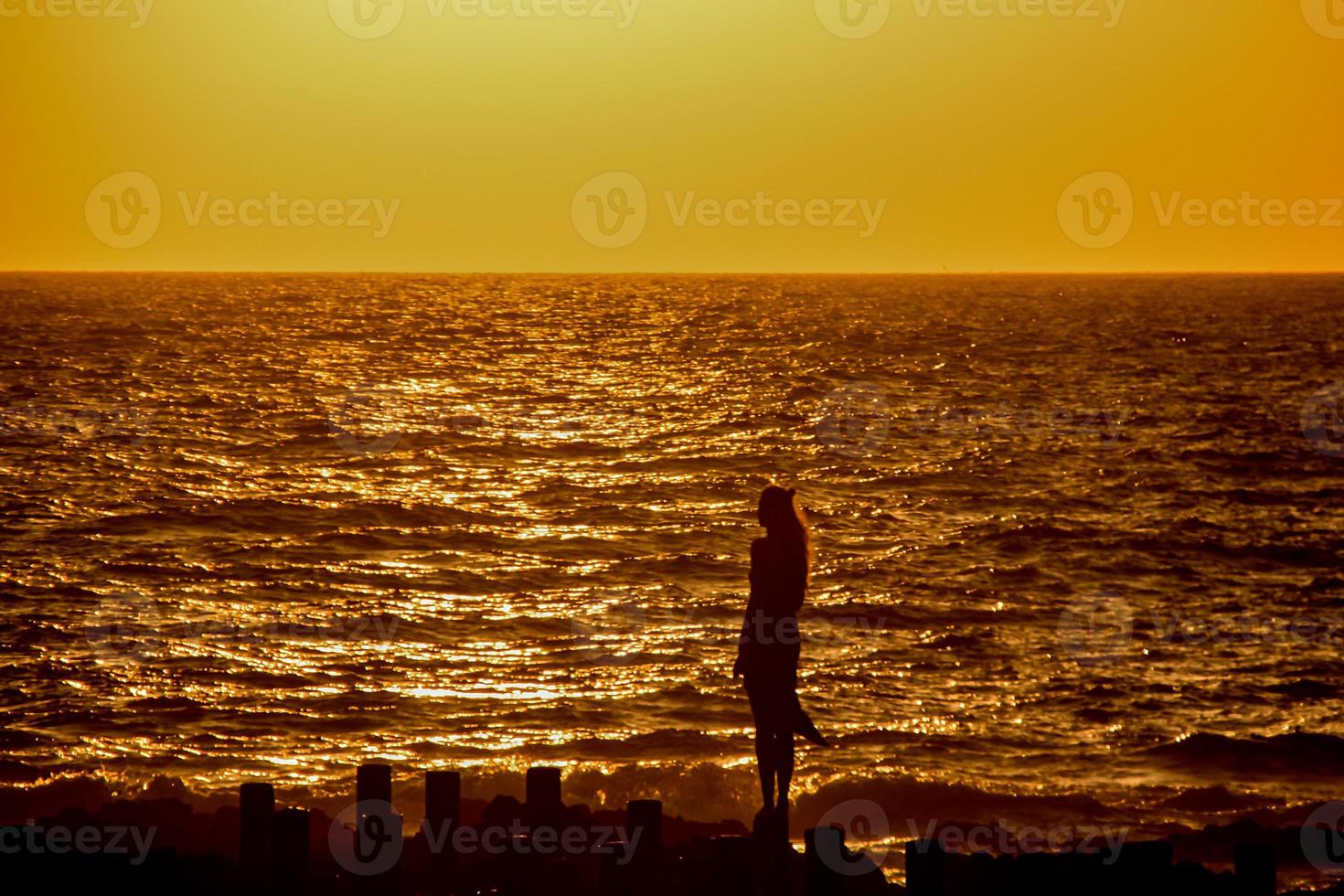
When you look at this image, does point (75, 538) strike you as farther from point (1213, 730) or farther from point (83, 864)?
point (83, 864)

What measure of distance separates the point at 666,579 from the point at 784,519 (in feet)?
53.5

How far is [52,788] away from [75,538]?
1499 centimetres

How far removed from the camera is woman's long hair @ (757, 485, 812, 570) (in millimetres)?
9062

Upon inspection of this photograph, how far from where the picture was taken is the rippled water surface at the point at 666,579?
16828mm

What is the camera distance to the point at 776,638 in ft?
29.8

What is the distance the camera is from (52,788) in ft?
47.2

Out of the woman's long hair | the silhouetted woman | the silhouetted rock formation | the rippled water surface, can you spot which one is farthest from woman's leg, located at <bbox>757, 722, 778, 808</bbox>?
the rippled water surface

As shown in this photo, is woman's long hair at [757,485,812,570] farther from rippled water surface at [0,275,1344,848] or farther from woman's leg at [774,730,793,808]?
rippled water surface at [0,275,1344,848]

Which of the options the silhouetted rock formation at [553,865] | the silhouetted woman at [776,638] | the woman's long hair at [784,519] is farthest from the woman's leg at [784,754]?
the silhouetted rock formation at [553,865]

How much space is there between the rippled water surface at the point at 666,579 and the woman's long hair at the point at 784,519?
5802 mm

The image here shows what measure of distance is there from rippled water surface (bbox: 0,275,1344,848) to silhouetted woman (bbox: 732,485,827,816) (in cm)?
545

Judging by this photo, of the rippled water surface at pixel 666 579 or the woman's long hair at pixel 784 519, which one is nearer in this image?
the woman's long hair at pixel 784 519

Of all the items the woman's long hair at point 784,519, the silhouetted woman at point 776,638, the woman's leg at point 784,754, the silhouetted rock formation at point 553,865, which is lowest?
the silhouetted rock formation at point 553,865

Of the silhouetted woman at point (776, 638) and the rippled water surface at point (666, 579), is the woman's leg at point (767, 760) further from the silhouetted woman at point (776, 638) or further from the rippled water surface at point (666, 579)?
the rippled water surface at point (666, 579)
